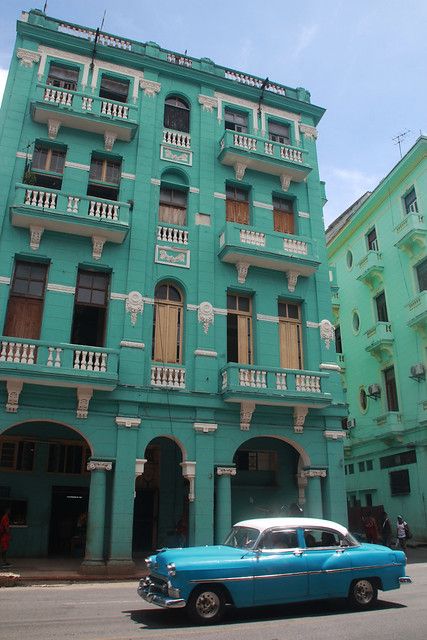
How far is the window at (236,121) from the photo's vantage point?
72.6ft

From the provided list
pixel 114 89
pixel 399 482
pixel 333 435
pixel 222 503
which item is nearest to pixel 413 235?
pixel 399 482

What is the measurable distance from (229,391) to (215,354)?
159cm

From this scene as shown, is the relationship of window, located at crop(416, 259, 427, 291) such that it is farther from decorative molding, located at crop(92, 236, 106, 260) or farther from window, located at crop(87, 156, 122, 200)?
decorative molding, located at crop(92, 236, 106, 260)

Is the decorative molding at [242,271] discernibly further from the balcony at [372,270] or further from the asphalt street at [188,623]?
the balcony at [372,270]

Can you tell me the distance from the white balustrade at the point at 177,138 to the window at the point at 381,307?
14.5 m

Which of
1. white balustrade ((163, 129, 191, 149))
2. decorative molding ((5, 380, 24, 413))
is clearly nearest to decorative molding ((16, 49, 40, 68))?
white balustrade ((163, 129, 191, 149))

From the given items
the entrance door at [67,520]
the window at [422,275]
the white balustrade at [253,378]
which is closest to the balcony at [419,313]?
the window at [422,275]

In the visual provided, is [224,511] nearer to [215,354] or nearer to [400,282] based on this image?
[215,354]

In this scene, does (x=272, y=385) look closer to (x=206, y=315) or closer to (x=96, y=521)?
(x=206, y=315)

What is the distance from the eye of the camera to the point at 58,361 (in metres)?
15.5

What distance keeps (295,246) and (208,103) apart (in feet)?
23.0

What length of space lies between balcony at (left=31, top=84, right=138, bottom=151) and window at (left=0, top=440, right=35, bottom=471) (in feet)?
35.0

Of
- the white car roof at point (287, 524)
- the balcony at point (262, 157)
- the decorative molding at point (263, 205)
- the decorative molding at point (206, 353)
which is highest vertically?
the balcony at point (262, 157)

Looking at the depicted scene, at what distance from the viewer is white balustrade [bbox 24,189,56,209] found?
17.0 metres
